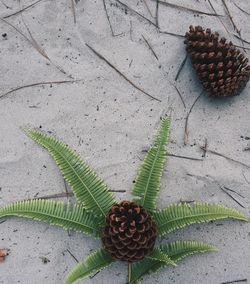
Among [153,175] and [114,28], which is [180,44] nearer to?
[114,28]

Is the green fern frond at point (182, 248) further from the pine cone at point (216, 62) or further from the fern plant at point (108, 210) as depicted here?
the pine cone at point (216, 62)

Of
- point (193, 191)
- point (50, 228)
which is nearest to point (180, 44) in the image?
point (193, 191)

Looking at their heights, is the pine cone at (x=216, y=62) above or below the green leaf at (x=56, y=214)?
above

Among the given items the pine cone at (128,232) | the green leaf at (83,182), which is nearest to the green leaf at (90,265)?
the pine cone at (128,232)

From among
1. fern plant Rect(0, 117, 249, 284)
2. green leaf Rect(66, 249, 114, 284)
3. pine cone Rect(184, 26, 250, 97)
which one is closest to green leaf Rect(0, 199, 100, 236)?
fern plant Rect(0, 117, 249, 284)

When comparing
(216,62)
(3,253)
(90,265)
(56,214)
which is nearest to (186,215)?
(90,265)

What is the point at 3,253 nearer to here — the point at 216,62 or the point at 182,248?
the point at 182,248
